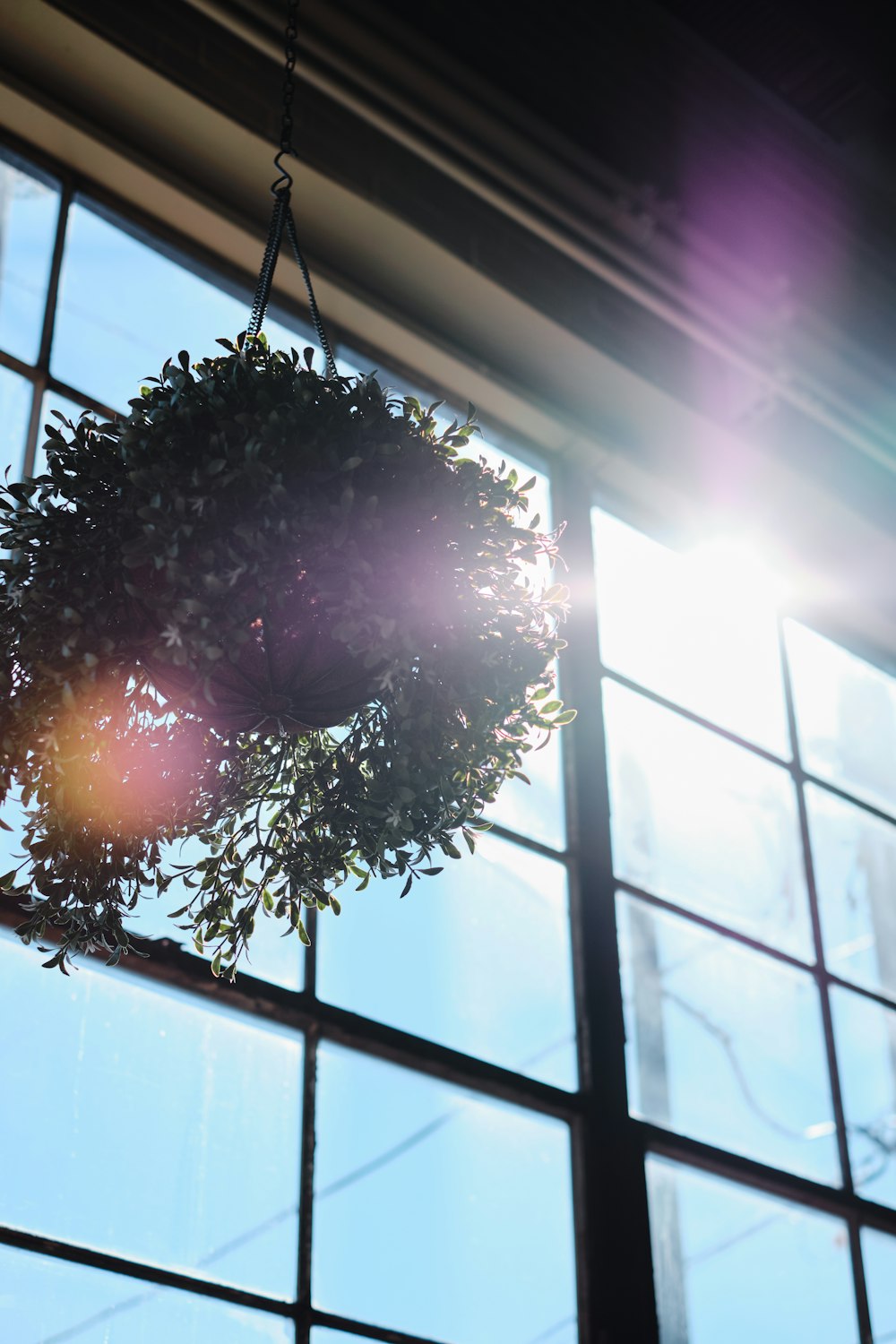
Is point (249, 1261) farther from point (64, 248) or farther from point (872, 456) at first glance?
point (872, 456)

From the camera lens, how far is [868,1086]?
146 inches

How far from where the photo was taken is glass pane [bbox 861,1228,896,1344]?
3.35m

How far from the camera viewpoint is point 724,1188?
3.24m

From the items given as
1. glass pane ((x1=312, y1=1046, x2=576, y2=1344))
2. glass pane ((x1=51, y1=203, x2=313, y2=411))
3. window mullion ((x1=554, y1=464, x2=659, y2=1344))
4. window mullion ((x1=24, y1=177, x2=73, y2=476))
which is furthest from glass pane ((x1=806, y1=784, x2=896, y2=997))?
window mullion ((x1=24, y1=177, x2=73, y2=476))

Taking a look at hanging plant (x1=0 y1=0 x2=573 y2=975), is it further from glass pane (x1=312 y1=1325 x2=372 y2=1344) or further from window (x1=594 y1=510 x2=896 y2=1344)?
window (x1=594 y1=510 x2=896 y2=1344)

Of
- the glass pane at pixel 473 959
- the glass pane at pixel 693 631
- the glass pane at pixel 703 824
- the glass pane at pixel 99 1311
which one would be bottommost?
the glass pane at pixel 99 1311

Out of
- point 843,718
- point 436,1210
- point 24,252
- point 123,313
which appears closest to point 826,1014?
point 843,718

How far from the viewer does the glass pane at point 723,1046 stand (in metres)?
3.28

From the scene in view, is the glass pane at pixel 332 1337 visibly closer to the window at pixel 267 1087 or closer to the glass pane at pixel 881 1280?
the window at pixel 267 1087

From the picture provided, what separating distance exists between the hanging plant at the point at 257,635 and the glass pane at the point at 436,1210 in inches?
41.5

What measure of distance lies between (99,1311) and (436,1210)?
708mm

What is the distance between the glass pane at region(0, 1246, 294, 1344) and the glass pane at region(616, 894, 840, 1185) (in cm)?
108

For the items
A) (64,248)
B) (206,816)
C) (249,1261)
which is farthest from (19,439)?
(249,1261)

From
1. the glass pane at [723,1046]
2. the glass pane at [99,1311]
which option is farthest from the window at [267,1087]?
the glass pane at [723,1046]
